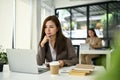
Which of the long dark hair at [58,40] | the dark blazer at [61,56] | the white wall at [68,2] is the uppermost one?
the white wall at [68,2]

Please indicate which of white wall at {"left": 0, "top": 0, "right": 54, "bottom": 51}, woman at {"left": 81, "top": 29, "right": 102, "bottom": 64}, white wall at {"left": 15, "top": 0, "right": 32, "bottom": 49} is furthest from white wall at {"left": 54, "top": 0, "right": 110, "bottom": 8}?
white wall at {"left": 15, "top": 0, "right": 32, "bottom": 49}

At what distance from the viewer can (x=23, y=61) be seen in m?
1.52

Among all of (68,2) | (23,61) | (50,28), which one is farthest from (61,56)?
(68,2)

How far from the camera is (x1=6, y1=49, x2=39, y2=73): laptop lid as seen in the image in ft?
4.78

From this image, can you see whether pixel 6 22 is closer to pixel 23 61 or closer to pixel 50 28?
pixel 50 28

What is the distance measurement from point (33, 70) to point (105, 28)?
19.3 feet

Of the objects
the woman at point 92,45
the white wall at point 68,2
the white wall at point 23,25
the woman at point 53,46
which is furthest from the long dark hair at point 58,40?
the white wall at point 68,2

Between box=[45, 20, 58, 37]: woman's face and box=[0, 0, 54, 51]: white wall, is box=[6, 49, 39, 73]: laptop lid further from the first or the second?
box=[0, 0, 54, 51]: white wall

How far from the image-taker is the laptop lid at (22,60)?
146 centimetres

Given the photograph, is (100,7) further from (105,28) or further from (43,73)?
(43,73)

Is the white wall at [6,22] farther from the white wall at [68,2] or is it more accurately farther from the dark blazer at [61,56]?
the white wall at [68,2]

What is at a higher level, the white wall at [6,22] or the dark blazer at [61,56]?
the white wall at [6,22]

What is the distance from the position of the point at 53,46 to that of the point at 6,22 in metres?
2.62

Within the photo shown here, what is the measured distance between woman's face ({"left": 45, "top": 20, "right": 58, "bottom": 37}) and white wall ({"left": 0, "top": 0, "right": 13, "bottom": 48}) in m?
2.55
